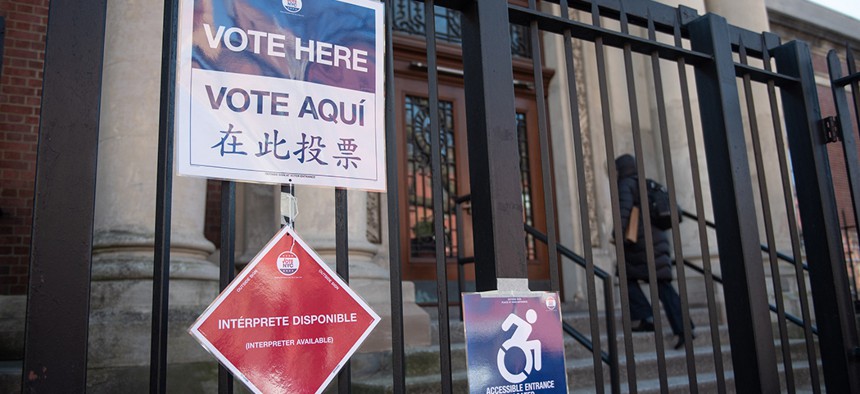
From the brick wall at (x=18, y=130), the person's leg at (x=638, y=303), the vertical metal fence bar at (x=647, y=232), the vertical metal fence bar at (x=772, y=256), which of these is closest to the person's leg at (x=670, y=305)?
the person's leg at (x=638, y=303)

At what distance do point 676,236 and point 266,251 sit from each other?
1.45m

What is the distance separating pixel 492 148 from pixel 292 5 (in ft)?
2.34

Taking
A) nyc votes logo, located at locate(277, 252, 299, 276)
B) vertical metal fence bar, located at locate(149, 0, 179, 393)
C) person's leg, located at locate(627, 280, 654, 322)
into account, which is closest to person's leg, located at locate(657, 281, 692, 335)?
person's leg, located at locate(627, 280, 654, 322)

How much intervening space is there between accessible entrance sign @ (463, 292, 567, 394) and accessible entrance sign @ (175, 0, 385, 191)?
47cm

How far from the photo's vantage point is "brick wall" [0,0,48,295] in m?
4.72

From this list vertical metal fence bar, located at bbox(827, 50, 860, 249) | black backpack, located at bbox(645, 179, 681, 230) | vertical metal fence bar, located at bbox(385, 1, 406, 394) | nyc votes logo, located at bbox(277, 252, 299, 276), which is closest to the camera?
nyc votes logo, located at bbox(277, 252, 299, 276)

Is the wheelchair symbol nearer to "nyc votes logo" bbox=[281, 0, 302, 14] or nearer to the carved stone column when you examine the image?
"nyc votes logo" bbox=[281, 0, 302, 14]

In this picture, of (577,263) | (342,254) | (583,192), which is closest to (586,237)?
(583,192)

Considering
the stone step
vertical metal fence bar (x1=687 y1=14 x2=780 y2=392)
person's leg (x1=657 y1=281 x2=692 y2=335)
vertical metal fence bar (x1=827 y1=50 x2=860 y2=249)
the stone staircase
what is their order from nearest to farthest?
vertical metal fence bar (x1=687 y1=14 x2=780 y2=392) → vertical metal fence bar (x1=827 y1=50 x2=860 y2=249) → the stone step → the stone staircase → person's leg (x1=657 y1=281 x2=692 y2=335)

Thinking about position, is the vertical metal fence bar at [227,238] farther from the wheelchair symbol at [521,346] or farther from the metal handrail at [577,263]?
the metal handrail at [577,263]

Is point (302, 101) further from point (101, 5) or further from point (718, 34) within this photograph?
point (718, 34)

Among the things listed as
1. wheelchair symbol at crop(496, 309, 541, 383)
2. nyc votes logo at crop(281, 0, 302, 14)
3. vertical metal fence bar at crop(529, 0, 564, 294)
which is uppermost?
nyc votes logo at crop(281, 0, 302, 14)

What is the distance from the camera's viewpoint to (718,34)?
2633 mm

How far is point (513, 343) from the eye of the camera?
6.16 ft
